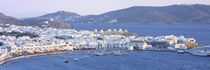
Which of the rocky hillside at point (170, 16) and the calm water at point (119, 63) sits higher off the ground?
the rocky hillside at point (170, 16)

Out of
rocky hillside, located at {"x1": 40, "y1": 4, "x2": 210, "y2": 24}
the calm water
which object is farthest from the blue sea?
rocky hillside, located at {"x1": 40, "y1": 4, "x2": 210, "y2": 24}

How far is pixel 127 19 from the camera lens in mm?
59719

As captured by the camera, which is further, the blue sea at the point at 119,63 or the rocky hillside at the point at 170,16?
the rocky hillside at the point at 170,16

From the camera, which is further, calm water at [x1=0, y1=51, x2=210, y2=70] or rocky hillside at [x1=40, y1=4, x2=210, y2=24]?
rocky hillside at [x1=40, y1=4, x2=210, y2=24]

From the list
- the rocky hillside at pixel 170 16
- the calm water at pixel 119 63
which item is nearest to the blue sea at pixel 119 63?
the calm water at pixel 119 63

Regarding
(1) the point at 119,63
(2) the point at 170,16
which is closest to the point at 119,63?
(1) the point at 119,63

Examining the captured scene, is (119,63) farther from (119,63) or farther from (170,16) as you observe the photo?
(170,16)

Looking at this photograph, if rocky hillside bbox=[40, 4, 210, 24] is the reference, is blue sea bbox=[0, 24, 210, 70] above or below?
below

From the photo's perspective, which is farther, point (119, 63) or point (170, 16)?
point (170, 16)

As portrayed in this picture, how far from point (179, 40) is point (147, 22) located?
3454 centimetres

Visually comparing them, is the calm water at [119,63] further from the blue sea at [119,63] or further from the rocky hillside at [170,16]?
the rocky hillside at [170,16]

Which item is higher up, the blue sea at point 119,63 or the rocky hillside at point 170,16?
the rocky hillside at point 170,16

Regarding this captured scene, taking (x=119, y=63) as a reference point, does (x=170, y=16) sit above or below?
above

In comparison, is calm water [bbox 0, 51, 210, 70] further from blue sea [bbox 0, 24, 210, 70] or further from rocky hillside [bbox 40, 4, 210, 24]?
rocky hillside [bbox 40, 4, 210, 24]
